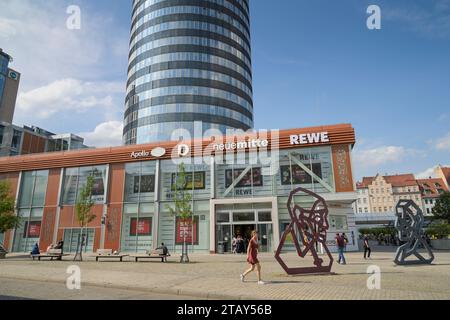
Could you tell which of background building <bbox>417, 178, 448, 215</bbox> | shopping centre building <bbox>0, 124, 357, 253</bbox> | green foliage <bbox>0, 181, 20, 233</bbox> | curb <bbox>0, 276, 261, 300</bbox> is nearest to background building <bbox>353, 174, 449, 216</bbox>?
background building <bbox>417, 178, 448, 215</bbox>

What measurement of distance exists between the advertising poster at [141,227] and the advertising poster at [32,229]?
10.6 metres

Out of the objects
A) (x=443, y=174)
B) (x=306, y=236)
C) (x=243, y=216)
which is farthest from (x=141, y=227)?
(x=443, y=174)

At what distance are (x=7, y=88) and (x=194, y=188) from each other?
3085 inches

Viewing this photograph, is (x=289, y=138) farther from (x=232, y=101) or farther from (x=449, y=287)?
(x=232, y=101)

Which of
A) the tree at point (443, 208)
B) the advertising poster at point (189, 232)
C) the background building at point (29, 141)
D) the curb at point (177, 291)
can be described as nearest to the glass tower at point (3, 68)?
the background building at point (29, 141)

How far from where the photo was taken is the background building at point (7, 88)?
78312 mm

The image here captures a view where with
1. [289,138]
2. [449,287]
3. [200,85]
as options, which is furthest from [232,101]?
[449,287]

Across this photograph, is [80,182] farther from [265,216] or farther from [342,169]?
[342,169]

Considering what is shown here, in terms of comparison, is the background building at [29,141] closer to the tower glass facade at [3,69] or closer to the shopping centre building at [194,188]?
the tower glass facade at [3,69]

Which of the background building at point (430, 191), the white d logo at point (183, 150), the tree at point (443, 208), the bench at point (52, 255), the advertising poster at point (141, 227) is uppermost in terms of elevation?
the background building at point (430, 191)

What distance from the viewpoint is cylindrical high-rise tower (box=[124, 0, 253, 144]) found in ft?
204

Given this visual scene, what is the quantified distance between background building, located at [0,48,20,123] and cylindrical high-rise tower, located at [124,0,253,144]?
36.0m
